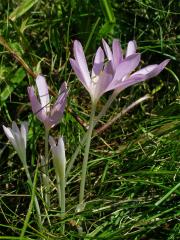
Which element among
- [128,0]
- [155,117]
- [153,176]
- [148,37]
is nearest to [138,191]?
[153,176]

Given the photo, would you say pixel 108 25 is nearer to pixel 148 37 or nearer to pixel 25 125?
pixel 148 37

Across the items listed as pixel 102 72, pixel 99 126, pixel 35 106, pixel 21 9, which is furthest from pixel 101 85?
pixel 21 9

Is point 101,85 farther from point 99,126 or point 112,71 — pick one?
point 99,126

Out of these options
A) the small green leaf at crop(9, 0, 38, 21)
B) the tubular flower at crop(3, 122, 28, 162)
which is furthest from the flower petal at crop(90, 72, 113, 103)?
the small green leaf at crop(9, 0, 38, 21)

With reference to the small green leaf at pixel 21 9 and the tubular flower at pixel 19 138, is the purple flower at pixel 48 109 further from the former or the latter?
the small green leaf at pixel 21 9

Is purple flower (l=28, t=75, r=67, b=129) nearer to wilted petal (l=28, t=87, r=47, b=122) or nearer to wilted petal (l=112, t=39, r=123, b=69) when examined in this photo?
wilted petal (l=28, t=87, r=47, b=122)

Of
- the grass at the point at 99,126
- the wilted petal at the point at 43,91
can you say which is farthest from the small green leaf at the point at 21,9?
the wilted petal at the point at 43,91
